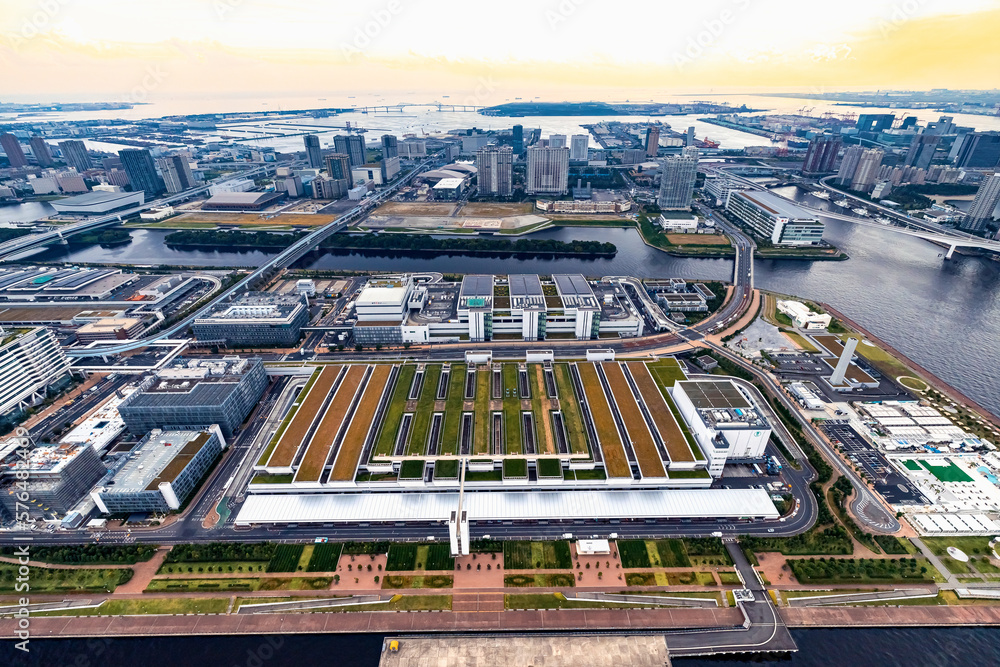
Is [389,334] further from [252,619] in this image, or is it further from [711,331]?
[711,331]

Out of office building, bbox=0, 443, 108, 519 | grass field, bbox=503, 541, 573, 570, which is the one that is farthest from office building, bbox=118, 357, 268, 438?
grass field, bbox=503, 541, 573, 570

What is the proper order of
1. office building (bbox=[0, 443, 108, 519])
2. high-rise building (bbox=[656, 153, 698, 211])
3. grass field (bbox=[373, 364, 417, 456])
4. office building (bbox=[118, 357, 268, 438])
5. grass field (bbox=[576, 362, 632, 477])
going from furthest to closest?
1. high-rise building (bbox=[656, 153, 698, 211])
2. office building (bbox=[118, 357, 268, 438])
3. grass field (bbox=[373, 364, 417, 456])
4. grass field (bbox=[576, 362, 632, 477])
5. office building (bbox=[0, 443, 108, 519])

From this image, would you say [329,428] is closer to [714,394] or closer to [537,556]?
[537,556]

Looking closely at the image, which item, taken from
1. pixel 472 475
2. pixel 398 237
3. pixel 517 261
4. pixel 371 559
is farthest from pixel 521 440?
pixel 398 237

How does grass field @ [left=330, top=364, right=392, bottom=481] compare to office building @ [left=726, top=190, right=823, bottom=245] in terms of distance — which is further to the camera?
office building @ [left=726, top=190, right=823, bottom=245]

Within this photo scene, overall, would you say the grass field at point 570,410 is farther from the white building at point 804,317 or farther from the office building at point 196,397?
the white building at point 804,317

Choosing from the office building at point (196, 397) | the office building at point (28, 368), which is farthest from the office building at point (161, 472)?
the office building at point (28, 368)

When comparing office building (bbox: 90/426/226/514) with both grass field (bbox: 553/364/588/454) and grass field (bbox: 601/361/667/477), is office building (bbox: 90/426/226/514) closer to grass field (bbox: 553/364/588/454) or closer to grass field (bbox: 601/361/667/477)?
grass field (bbox: 553/364/588/454)

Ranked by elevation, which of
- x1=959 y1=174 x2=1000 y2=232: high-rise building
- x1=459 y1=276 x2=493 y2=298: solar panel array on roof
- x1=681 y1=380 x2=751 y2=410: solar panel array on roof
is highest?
x1=959 y1=174 x2=1000 y2=232: high-rise building

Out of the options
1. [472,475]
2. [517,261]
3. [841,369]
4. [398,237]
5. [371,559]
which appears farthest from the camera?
[398,237]
